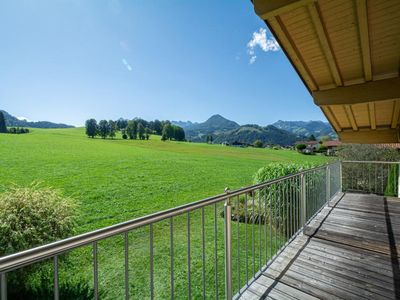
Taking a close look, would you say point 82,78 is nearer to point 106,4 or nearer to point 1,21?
point 1,21

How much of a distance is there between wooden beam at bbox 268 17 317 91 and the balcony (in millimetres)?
1646

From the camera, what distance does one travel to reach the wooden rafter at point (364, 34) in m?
2.18

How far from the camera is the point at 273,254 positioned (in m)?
3.33

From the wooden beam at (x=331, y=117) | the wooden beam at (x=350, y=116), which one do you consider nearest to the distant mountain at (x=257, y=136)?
Result: the wooden beam at (x=331, y=117)

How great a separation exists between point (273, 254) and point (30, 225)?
3210 mm

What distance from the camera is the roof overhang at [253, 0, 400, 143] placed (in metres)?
2.28

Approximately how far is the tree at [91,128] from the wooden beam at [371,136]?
2145 inches

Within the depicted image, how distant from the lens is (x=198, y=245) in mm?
5000

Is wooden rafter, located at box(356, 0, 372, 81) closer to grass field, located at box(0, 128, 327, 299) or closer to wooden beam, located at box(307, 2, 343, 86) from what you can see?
wooden beam, located at box(307, 2, 343, 86)

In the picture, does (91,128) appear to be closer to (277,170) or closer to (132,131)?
(132,131)

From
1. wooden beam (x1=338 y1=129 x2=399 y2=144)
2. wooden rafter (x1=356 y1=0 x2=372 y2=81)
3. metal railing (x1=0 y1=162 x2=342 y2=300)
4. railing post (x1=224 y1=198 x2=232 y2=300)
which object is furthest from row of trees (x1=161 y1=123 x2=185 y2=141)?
railing post (x1=224 y1=198 x2=232 y2=300)

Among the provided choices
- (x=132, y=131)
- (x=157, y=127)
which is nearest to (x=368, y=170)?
(x=132, y=131)

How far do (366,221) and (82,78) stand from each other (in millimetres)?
17024

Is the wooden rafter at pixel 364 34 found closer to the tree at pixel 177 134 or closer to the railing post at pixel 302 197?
the railing post at pixel 302 197
